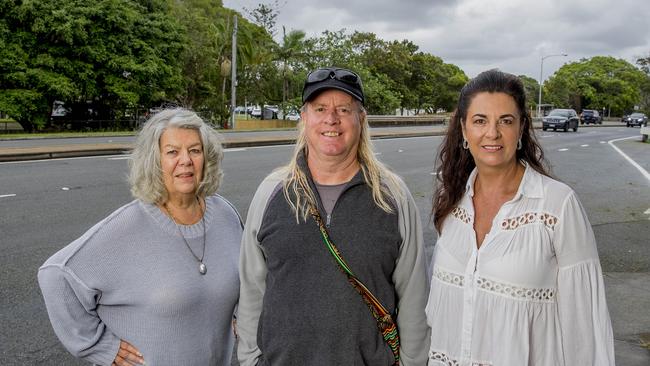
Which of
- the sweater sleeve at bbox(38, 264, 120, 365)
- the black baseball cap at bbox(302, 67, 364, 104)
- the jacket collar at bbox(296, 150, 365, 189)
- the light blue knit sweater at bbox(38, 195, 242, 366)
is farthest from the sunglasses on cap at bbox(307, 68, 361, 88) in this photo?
the sweater sleeve at bbox(38, 264, 120, 365)

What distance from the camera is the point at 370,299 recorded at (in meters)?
2.23

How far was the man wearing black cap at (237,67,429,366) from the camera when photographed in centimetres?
222

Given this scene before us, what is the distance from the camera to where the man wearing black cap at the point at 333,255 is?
87.5 inches

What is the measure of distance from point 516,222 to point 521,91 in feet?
1.83

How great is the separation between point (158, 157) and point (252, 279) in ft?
2.33

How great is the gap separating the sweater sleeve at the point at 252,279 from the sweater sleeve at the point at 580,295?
1.14m

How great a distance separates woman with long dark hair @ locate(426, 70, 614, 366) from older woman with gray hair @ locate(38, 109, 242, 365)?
97 cm

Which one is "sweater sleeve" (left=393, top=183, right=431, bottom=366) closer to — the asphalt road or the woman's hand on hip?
the asphalt road

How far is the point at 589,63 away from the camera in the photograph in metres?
104

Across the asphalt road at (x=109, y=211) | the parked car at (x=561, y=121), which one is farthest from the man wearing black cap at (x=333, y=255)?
the parked car at (x=561, y=121)

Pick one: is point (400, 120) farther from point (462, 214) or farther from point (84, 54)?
point (462, 214)

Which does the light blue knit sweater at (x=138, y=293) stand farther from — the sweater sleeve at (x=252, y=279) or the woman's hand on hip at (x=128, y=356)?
the sweater sleeve at (x=252, y=279)

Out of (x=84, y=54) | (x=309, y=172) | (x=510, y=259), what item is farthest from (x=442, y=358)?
(x=84, y=54)

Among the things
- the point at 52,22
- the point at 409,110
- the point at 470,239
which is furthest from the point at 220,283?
the point at 409,110
